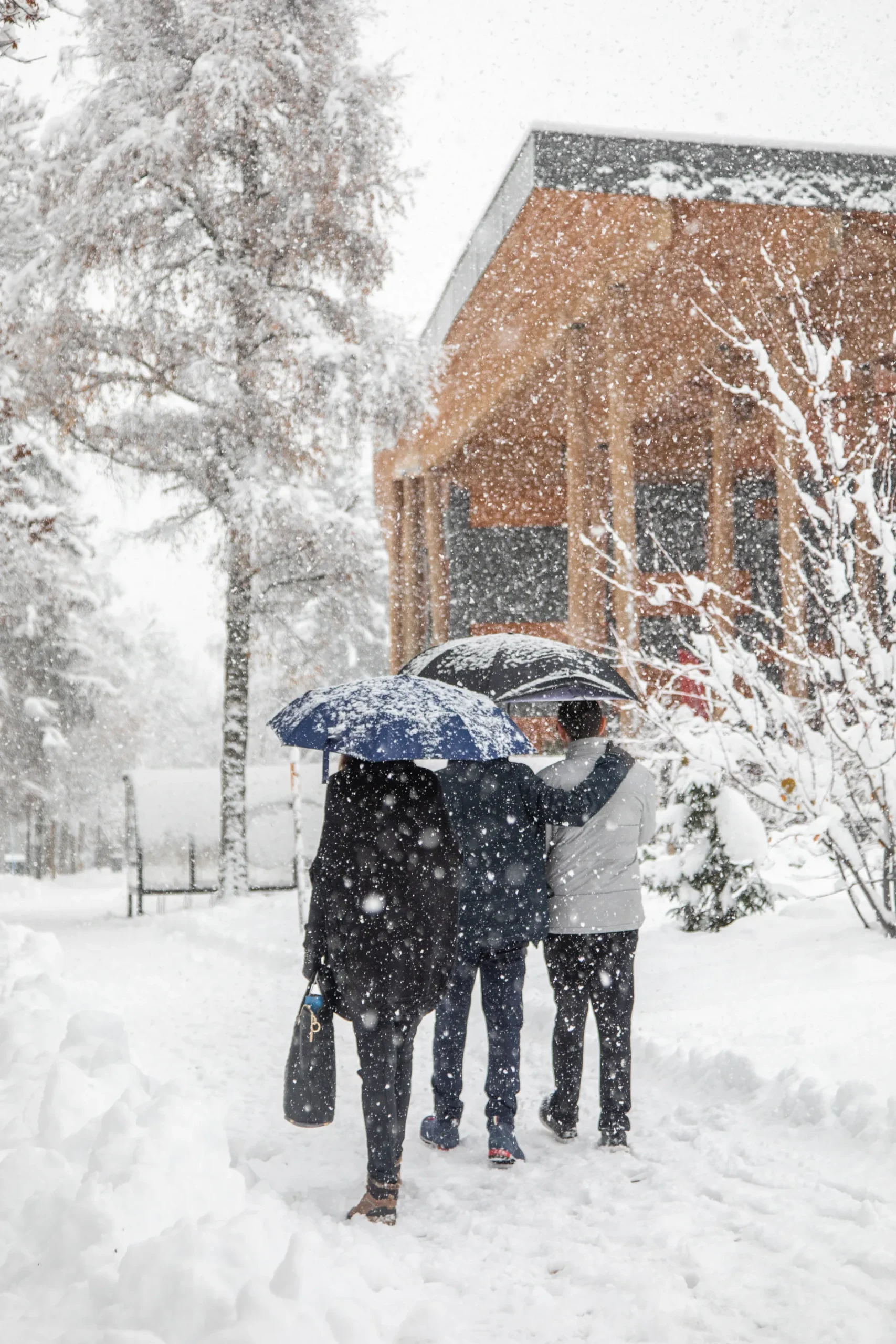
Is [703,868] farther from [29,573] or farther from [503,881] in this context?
[29,573]

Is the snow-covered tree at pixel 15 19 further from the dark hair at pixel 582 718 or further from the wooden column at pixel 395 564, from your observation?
the wooden column at pixel 395 564

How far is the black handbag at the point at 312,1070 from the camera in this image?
424 cm

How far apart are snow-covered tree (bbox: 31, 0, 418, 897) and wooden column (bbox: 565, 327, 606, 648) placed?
2362mm

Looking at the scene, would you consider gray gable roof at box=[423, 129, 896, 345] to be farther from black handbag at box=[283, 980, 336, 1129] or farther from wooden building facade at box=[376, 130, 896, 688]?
black handbag at box=[283, 980, 336, 1129]

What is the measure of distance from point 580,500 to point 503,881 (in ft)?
35.9

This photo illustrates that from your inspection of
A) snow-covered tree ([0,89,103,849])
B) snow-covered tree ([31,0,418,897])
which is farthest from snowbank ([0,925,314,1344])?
snow-covered tree ([31,0,418,897])

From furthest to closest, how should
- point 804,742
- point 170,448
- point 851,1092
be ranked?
point 170,448 → point 804,742 → point 851,1092

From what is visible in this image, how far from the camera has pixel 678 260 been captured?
13.0m

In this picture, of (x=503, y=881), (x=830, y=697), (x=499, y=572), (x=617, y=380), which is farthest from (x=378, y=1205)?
(x=499, y=572)

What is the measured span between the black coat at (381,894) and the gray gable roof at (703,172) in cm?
873

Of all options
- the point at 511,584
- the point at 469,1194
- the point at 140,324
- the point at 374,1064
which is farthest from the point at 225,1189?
the point at 511,584

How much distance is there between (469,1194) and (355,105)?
572 inches

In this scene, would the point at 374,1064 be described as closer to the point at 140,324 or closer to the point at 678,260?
the point at 678,260

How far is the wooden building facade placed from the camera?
463 inches
